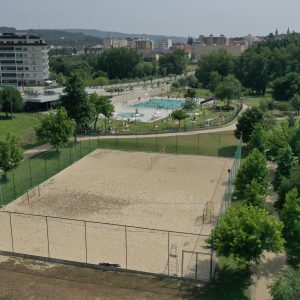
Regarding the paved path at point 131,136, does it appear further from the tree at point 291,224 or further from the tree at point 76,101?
the tree at point 291,224

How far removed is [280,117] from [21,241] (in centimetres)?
4730

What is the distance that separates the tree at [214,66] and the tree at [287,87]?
101 ft

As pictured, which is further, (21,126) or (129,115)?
(129,115)

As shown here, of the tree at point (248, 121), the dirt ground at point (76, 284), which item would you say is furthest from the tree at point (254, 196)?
the tree at point (248, 121)

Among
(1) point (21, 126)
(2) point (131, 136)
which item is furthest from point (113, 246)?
(1) point (21, 126)

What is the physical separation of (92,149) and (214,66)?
6993 cm

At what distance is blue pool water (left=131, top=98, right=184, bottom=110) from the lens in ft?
258

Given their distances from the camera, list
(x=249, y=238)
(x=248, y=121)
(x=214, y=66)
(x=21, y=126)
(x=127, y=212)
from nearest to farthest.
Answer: (x=249, y=238)
(x=127, y=212)
(x=248, y=121)
(x=21, y=126)
(x=214, y=66)

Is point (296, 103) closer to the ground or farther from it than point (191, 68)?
closer to the ground

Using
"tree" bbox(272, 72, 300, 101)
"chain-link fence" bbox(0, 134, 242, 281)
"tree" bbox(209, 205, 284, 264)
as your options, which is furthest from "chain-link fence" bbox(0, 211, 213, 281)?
"tree" bbox(272, 72, 300, 101)

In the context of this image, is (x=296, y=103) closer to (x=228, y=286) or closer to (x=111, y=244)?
(x=111, y=244)

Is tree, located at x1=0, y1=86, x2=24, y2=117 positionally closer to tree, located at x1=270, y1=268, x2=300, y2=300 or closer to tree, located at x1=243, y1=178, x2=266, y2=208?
tree, located at x1=243, y1=178, x2=266, y2=208

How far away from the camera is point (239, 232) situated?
62.7 feet

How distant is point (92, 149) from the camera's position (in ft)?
149
